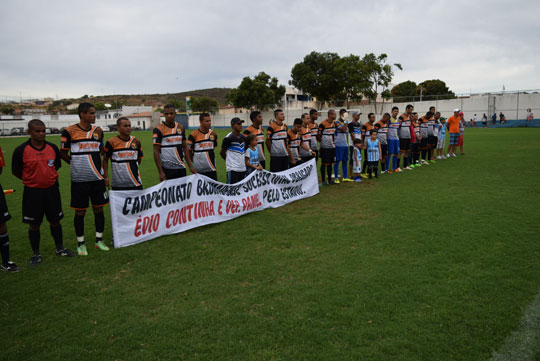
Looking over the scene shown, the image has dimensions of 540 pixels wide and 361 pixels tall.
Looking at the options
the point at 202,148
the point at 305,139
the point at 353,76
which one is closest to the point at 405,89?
the point at 353,76

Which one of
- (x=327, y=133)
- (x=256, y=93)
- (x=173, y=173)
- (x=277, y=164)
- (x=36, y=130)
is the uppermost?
(x=256, y=93)

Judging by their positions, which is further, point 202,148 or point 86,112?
point 202,148

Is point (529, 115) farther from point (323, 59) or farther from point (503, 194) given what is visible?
point (503, 194)

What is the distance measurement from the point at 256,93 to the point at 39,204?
5230cm

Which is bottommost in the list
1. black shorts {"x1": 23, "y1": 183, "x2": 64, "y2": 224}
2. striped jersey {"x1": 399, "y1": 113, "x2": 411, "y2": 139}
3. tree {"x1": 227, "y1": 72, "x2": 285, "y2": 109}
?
black shorts {"x1": 23, "y1": 183, "x2": 64, "y2": 224}

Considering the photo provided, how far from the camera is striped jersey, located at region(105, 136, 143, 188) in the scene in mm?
5496

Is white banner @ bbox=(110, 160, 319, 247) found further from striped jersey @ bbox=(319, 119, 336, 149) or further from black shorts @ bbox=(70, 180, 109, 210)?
striped jersey @ bbox=(319, 119, 336, 149)

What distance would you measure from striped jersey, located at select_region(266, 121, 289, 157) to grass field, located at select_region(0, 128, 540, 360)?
89.3 inches

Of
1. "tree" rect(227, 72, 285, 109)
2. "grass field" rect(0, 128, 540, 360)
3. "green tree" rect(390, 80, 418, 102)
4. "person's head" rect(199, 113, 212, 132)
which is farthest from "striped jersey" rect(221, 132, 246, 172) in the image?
"green tree" rect(390, 80, 418, 102)

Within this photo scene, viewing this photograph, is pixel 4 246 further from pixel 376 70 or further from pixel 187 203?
pixel 376 70

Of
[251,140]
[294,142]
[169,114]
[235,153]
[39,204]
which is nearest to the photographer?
[39,204]

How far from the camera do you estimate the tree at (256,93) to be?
181 feet

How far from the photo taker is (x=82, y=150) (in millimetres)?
5012

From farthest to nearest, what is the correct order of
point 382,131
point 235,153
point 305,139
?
point 382,131
point 305,139
point 235,153
